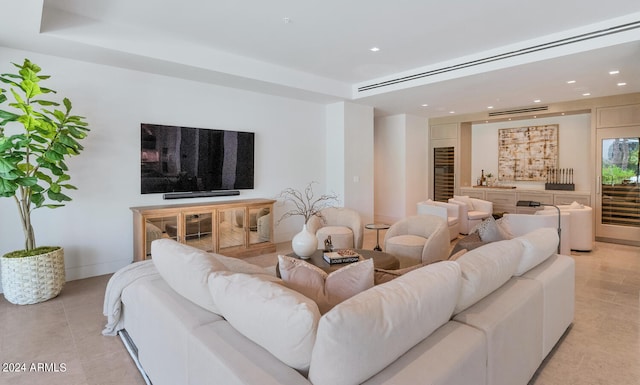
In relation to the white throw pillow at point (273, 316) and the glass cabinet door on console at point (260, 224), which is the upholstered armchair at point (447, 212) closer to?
the glass cabinet door on console at point (260, 224)

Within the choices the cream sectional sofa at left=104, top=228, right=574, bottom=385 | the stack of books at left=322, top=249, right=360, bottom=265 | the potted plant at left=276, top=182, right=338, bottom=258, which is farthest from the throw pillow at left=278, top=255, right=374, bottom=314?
the potted plant at left=276, top=182, right=338, bottom=258

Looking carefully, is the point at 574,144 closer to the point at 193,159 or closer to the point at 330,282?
the point at 193,159

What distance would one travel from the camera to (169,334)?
1664mm

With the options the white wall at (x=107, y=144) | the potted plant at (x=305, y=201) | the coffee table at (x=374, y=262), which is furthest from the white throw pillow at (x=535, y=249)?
the white wall at (x=107, y=144)

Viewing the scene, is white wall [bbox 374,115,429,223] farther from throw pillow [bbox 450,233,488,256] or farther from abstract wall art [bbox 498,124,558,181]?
throw pillow [bbox 450,233,488,256]

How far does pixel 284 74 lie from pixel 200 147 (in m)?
1.63

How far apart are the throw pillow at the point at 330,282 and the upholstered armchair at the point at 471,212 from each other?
528 cm

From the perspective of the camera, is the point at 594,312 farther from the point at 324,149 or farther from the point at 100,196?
the point at 100,196

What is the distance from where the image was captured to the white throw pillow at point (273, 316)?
118 cm

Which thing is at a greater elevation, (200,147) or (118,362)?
(200,147)

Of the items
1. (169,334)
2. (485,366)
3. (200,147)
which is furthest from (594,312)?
(200,147)

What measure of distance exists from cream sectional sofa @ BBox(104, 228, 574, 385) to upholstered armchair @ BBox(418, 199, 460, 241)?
10.2 ft

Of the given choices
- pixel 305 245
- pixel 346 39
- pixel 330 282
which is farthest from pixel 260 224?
pixel 330 282

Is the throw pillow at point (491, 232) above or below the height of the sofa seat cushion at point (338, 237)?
above
